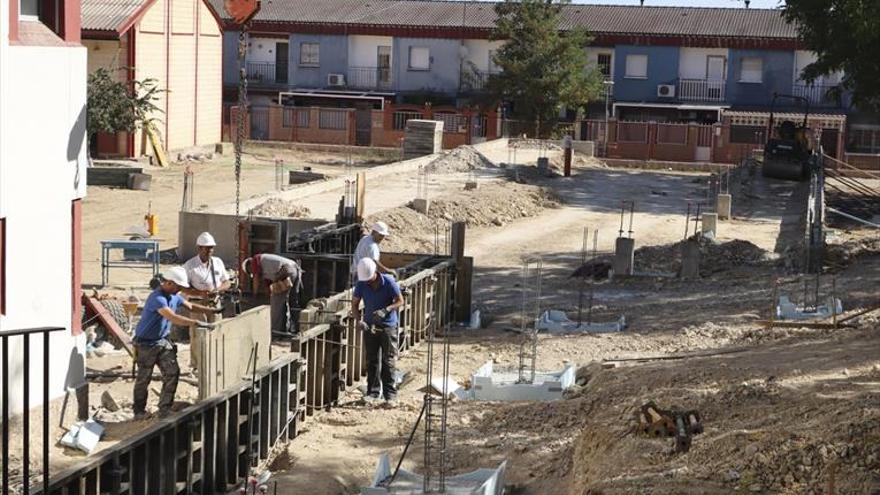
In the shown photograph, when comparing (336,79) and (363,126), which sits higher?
(336,79)

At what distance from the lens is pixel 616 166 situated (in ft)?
177

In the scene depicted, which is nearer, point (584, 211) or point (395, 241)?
point (395, 241)

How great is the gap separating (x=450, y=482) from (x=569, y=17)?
56.4m

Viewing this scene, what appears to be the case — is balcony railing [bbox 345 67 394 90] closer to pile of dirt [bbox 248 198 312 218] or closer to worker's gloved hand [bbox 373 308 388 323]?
pile of dirt [bbox 248 198 312 218]

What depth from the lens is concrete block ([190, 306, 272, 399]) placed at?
14281 mm

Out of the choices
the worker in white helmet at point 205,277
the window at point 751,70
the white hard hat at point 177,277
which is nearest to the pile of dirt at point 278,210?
the worker in white helmet at point 205,277

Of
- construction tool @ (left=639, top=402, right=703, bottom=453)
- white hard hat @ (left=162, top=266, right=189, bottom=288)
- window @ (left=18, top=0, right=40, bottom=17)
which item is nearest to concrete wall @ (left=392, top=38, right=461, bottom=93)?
window @ (left=18, top=0, right=40, bottom=17)

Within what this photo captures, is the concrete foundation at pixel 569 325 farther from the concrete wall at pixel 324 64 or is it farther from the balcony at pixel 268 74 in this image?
the balcony at pixel 268 74

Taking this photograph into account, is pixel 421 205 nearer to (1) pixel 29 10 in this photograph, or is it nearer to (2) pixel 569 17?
(1) pixel 29 10

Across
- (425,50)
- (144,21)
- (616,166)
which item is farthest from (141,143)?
(425,50)

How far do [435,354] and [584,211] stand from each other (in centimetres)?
2038

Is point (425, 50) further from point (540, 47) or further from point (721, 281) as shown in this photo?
point (721, 281)

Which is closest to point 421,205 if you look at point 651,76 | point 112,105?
point 112,105

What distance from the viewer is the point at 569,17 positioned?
6794 cm
